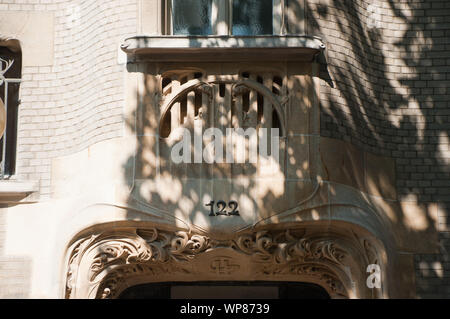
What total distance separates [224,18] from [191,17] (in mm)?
503

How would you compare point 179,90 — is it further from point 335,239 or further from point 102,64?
point 335,239

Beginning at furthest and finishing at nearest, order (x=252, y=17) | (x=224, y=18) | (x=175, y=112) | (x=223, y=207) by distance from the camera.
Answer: (x=252, y=17), (x=224, y=18), (x=175, y=112), (x=223, y=207)

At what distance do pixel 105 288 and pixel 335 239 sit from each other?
3.11 metres

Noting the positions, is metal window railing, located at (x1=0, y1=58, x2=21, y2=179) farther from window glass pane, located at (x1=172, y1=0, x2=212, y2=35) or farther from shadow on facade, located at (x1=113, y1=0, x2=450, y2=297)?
window glass pane, located at (x1=172, y1=0, x2=212, y2=35)

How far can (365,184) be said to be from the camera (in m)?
13.9

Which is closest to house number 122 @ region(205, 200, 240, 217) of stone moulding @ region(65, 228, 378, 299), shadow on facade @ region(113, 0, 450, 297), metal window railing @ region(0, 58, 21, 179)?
shadow on facade @ region(113, 0, 450, 297)

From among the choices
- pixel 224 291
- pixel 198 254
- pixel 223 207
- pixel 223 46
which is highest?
pixel 223 46

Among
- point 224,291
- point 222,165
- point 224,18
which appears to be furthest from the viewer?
point 224,291

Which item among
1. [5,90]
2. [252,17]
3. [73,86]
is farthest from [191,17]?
[5,90]

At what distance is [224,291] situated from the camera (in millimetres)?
14453

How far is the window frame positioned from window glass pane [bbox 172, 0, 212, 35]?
9cm

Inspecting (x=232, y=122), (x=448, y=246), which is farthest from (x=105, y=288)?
(x=448, y=246)

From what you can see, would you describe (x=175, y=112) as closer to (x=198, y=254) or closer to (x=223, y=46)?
(x=223, y=46)
